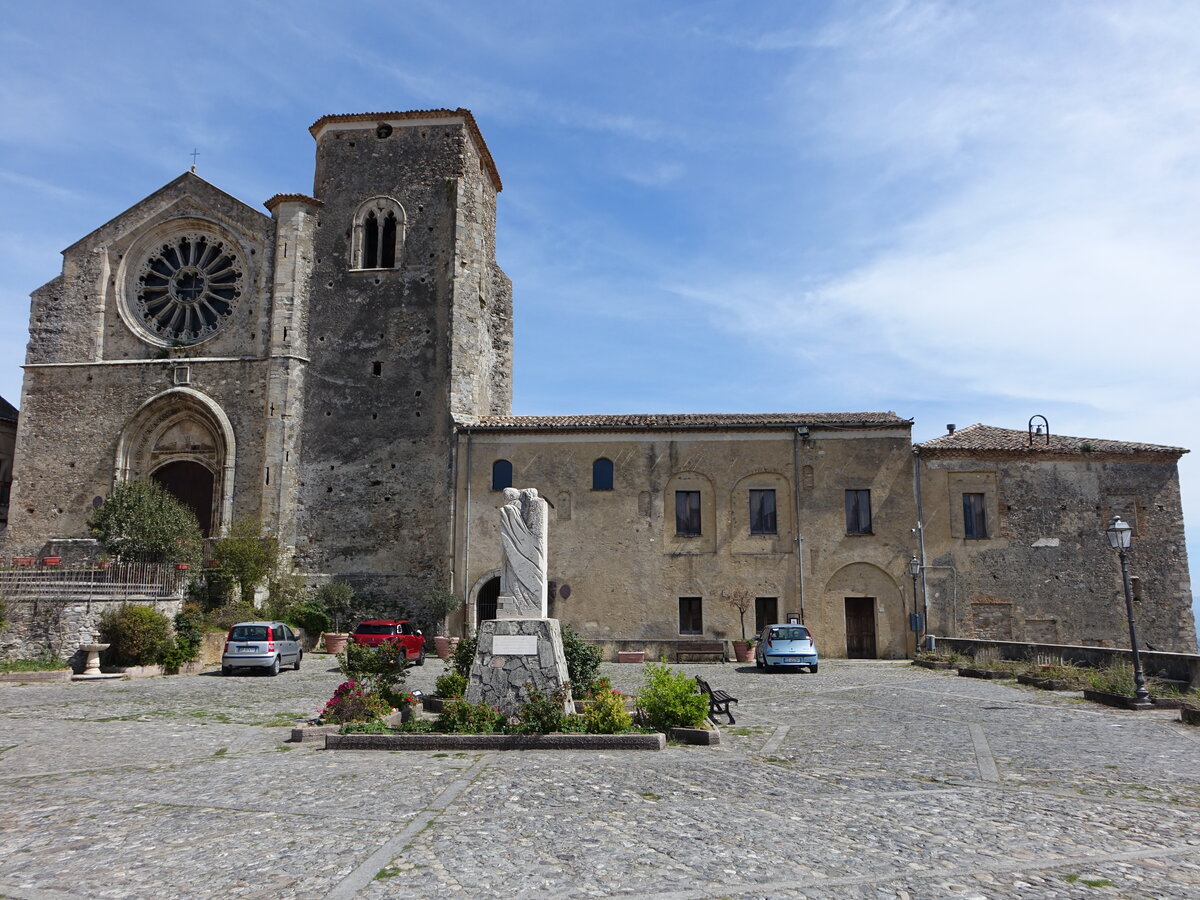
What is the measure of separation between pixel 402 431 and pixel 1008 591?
20.7 metres

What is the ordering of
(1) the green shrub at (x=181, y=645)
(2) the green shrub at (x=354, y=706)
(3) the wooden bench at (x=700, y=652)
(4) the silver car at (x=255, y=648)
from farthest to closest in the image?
(3) the wooden bench at (x=700, y=652) < (1) the green shrub at (x=181, y=645) < (4) the silver car at (x=255, y=648) < (2) the green shrub at (x=354, y=706)

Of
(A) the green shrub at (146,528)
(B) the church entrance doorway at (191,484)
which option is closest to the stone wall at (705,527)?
(A) the green shrub at (146,528)

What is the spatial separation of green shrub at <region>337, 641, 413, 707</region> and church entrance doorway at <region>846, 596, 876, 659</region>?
19.0m

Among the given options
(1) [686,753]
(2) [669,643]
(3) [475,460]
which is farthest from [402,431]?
(1) [686,753]

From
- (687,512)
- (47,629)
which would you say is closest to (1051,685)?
(687,512)

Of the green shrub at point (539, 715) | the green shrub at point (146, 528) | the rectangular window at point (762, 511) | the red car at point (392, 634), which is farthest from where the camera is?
the rectangular window at point (762, 511)

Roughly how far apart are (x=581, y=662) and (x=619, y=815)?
21.5 feet

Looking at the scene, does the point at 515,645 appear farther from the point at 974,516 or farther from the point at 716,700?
the point at 974,516

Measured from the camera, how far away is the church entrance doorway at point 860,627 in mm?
28906

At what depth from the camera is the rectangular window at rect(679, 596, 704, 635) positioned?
2895cm

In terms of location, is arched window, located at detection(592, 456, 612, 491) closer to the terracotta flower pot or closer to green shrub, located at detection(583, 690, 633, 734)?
the terracotta flower pot

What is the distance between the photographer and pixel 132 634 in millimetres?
20812

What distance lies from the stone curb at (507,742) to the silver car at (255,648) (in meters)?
11.6

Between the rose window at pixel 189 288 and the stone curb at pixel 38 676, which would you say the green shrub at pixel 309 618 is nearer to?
the stone curb at pixel 38 676
